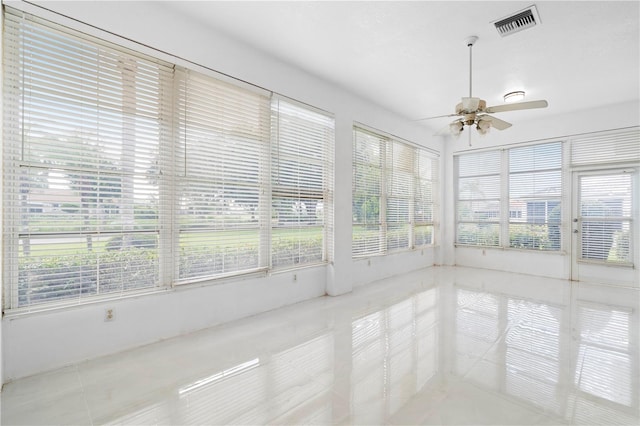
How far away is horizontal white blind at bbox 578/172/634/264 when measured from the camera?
551cm

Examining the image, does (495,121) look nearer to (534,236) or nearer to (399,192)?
(399,192)

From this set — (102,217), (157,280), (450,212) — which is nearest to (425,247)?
(450,212)

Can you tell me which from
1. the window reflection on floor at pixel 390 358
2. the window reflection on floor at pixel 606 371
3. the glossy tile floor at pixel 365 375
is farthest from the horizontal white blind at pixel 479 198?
the window reflection on floor at pixel 390 358

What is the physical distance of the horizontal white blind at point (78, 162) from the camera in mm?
2359

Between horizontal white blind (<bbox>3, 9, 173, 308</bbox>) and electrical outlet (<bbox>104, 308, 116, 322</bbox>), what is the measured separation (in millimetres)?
Answer: 169

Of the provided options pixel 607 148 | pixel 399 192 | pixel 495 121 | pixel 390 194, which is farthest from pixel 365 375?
pixel 607 148

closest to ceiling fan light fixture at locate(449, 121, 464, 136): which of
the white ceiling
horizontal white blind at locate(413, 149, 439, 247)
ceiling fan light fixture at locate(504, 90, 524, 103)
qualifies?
the white ceiling

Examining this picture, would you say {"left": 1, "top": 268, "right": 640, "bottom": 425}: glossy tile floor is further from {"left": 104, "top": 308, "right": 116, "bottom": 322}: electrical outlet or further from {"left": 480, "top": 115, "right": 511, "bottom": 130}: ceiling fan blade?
{"left": 480, "top": 115, "right": 511, "bottom": 130}: ceiling fan blade

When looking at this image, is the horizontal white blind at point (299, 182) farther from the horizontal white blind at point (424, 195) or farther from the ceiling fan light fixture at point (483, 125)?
the horizontal white blind at point (424, 195)

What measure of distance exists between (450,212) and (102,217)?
282 inches

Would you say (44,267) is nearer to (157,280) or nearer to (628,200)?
(157,280)

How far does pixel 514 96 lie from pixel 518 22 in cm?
218

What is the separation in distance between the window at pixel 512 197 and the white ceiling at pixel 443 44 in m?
1.63

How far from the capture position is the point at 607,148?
568 centimetres
